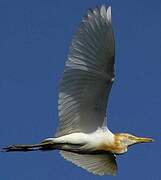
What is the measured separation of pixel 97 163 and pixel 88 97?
5.82 feet

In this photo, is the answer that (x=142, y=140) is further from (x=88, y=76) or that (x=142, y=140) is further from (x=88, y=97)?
(x=88, y=76)

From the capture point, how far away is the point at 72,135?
60.1ft

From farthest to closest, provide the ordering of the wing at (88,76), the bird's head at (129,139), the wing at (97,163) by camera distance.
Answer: the wing at (97,163)
the bird's head at (129,139)
the wing at (88,76)

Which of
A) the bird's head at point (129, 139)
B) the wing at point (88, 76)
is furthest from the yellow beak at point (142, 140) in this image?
the wing at point (88, 76)

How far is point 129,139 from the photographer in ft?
62.4

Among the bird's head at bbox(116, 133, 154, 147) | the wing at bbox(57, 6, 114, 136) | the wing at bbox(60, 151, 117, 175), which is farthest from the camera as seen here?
the wing at bbox(60, 151, 117, 175)

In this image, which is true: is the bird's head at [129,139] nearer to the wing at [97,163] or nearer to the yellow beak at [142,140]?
the yellow beak at [142,140]

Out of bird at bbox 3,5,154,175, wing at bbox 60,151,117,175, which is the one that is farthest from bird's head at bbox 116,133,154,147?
wing at bbox 60,151,117,175

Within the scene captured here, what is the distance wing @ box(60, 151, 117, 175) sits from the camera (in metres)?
19.2

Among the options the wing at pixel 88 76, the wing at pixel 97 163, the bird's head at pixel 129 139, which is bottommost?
the wing at pixel 97 163

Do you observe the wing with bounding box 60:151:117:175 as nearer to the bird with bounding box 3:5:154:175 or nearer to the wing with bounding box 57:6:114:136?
the bird with bounding box 3:5:154:175

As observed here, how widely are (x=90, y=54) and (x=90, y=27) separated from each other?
68 centimetres

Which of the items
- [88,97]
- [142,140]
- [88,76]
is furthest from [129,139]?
[88,76]

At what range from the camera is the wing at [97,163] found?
1919 cm
